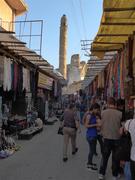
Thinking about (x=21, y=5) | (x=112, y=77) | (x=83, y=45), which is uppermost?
(x=21, y=5)

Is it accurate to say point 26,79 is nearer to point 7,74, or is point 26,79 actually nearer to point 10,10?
point 7,74

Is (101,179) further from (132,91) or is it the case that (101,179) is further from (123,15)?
(123,15)

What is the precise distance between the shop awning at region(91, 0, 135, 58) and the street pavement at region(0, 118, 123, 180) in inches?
118

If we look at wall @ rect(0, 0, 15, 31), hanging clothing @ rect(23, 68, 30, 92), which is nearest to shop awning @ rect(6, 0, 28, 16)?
wall @ rect(0, 0, 15, 31)

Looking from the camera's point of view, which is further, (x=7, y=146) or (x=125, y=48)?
(x=7, y=146)

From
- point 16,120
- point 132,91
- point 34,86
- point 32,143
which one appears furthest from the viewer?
point 34,86

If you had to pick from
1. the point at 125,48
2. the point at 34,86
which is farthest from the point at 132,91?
the point at 34,86

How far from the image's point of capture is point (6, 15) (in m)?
26.2

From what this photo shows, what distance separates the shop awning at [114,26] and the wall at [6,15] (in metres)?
14.2

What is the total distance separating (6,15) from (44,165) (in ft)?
57.0

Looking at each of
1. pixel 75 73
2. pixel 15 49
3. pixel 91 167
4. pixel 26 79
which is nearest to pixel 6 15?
pixel 26 79

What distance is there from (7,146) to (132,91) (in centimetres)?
422

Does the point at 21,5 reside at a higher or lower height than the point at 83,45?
higher

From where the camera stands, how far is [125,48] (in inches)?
404
